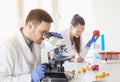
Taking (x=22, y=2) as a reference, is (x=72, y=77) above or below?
below

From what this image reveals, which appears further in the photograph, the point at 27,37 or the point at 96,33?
the point at 96,33

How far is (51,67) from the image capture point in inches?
52.4

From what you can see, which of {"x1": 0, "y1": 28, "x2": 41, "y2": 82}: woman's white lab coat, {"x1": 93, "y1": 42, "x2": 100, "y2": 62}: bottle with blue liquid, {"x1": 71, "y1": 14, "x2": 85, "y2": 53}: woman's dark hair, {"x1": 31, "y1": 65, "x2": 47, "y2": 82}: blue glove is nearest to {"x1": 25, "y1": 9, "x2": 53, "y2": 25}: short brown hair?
{"x1": 0, "y1": 28, "x2": 41, "y2": 82}: woman's white lab coat

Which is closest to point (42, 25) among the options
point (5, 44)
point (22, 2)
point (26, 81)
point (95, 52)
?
point (5, 44)

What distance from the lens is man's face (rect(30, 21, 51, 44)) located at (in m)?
1.41

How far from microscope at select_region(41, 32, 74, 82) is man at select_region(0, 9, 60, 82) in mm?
86

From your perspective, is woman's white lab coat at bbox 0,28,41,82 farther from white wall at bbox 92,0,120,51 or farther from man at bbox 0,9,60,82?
white wall at bbox 92,0,120,51

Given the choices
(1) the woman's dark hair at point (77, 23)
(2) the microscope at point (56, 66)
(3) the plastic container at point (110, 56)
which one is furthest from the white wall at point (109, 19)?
(2) the microscope at point (56, 66)

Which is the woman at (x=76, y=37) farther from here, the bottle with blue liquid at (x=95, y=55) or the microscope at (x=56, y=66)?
the microscope at (x=56, y=66)

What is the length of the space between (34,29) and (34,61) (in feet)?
0.80

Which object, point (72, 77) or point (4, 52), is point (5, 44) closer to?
point (4, 52)

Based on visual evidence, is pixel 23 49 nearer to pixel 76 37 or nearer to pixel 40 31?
pixel 40 31

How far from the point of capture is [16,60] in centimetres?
137

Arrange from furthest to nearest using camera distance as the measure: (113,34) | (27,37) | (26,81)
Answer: (113,34) → (27,37) → (26,81)
